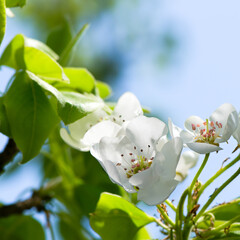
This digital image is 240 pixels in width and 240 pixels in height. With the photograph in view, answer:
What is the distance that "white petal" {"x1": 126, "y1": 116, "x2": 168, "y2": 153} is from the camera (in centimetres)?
102

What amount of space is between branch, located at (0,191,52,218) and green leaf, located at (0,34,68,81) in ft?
1.82

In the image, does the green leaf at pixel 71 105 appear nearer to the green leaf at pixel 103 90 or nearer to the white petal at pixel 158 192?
the white petal at pixel 158 192

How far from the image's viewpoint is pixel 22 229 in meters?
1.79

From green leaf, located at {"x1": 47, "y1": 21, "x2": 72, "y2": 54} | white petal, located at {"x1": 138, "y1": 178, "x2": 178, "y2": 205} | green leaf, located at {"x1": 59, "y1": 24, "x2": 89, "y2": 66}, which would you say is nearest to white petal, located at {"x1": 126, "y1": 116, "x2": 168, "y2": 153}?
white petal, located at {"x1": 138, "y1": 178, "x2": 178, "y2": 205}

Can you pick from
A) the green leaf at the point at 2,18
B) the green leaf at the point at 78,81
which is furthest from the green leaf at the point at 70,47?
the green leaf at the point at 2,18

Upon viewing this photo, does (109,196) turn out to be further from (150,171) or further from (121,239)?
(150,171)

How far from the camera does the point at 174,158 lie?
95 centimetres

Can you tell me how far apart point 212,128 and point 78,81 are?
1.37ft

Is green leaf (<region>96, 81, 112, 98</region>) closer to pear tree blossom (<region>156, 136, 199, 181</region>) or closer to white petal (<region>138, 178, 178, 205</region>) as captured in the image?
pear tree blossom (<region>156, 136, 199, 181</region>)

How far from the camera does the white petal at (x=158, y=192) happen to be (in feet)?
3.07

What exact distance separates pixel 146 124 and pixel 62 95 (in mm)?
215

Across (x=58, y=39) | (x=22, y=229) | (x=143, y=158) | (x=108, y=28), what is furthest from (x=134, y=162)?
(x=108, y=28)

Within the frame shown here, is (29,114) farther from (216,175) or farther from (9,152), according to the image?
(216,175)

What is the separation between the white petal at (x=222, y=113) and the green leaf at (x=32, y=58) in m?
0.39
